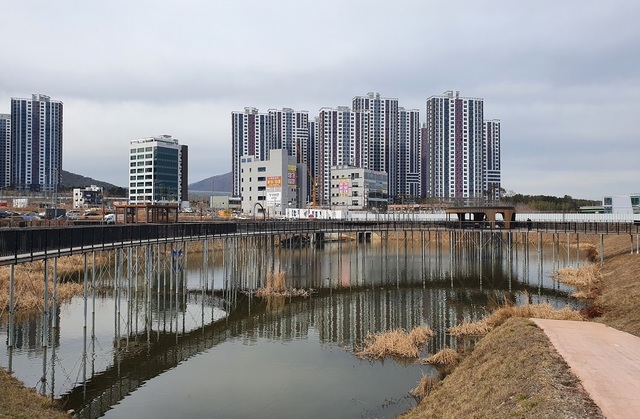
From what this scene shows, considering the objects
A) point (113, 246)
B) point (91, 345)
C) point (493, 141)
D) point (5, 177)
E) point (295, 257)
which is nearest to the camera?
point (91, 345)

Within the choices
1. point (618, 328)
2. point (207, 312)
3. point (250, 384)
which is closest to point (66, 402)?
point (250, 384)

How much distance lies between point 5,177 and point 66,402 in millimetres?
192184

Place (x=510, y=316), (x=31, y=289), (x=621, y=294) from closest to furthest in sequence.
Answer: (x=510, y=316), (x=621, y=294), (x=31, y=289)

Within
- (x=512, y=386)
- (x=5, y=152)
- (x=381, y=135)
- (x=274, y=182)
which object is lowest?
(x=512, y=386)

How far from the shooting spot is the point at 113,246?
2780 centimetres

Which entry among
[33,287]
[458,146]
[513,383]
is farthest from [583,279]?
[458,146]

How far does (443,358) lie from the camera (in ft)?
75.1

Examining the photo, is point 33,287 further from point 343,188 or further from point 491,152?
point 491,152

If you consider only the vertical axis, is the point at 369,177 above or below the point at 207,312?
above

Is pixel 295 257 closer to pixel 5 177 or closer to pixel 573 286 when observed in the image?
pixel 573 286

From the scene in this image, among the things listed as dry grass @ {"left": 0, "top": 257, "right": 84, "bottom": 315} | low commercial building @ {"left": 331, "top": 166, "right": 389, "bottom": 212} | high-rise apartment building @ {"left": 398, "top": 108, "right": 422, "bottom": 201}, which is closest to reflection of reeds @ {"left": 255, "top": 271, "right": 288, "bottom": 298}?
dry grass @ {"left": 0, "top": 257, "right": 84, "bottom": 315}

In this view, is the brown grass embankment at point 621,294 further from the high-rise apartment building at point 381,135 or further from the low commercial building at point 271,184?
the high-rise apartment building at point 381,135

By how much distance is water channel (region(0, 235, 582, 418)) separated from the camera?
18.9 m

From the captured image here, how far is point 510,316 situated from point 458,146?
479 ft
